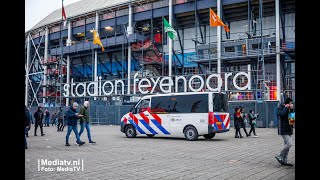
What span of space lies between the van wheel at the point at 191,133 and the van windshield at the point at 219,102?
1.42 m

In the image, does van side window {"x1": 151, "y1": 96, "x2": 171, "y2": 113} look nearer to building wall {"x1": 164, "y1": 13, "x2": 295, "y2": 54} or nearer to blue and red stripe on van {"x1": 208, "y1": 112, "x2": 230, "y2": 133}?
blue and red stripe on van {"x1": 208, "y1": 112, "x2": 230, "y2": 133}

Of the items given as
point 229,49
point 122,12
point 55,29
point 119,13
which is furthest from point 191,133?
point 55,29

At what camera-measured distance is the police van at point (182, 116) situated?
1576 centimetres

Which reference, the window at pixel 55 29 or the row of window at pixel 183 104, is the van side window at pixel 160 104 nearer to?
the row of window at pixel 183 104

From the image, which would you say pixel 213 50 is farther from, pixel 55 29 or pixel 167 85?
pixel 55 29

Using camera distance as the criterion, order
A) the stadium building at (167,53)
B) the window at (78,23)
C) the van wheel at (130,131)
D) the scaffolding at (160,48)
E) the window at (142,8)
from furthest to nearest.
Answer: the window at (78,23) → the window at (142,8) → the scaffolding at (160,48) → the stadium building at (167,53) → the van wheel at (130,131)

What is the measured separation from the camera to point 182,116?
16.2 meters

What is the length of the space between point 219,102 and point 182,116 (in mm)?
1994

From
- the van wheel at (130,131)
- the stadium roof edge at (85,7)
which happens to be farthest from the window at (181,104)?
the stadium roof edge at (85,7)

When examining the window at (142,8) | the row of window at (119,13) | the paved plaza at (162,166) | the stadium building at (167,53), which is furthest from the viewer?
the window at (142,8)

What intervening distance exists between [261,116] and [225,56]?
1023 centimetres

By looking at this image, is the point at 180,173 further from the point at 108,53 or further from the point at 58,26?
the point at 58,26

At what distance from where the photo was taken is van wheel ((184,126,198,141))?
15.8 m
